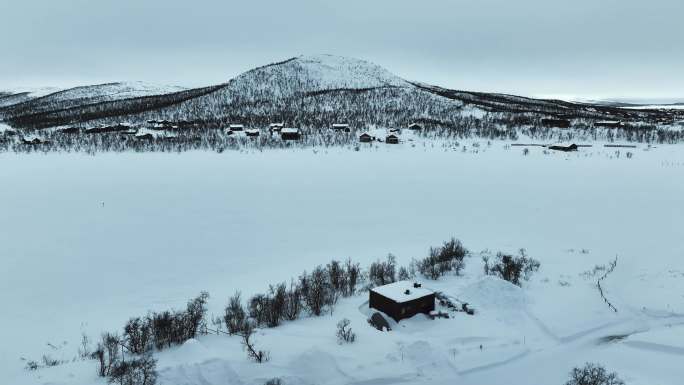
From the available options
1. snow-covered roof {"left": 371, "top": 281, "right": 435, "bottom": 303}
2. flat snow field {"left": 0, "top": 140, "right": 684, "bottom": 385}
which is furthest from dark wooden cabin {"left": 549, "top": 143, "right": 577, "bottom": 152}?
snow-covered roof {"left": 371, "top": 281, "right": 435, "bottom": 303}

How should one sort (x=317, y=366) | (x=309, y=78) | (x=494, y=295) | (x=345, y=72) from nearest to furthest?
(x=317, y=366) → (x=494, y=295) → (x=309, y=78) → (x=345, y=72)

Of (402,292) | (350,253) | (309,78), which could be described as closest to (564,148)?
(350,253)

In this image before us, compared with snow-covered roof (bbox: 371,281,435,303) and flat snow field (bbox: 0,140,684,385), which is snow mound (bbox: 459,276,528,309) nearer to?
flat snow field (bbox: 0,140,684,385)

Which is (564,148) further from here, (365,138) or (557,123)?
(557,123)

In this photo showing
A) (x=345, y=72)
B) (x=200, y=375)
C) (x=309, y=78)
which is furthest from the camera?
(x=345, y=72)

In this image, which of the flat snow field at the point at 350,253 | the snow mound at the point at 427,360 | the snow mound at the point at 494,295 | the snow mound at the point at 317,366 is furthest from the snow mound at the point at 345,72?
the snow mound at the point at 317,366

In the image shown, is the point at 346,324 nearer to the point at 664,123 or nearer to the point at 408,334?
the point at 408,334

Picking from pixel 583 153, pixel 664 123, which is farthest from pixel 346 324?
pixel 664 123
